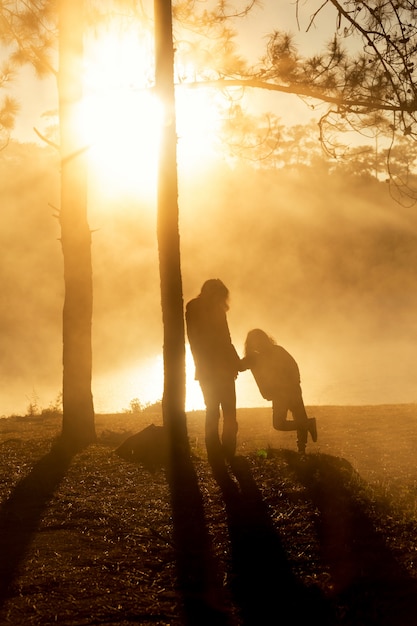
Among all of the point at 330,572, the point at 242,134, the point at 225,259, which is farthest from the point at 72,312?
the point at 225,259

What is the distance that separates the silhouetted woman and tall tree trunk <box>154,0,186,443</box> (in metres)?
0.62

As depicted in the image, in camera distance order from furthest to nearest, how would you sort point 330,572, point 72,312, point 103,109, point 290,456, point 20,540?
point 103,109, point 72,312, point 290,456, point 20,540, point 330,572

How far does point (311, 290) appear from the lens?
61.6 meters

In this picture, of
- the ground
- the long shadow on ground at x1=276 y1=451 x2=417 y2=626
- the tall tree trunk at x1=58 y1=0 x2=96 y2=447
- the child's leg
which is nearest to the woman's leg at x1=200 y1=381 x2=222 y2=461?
the ground

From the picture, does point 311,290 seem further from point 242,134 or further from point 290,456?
point 290,456

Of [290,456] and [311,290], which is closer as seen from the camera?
[290,456]

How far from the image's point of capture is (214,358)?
27.0 ft

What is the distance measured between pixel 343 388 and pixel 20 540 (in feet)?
91.8

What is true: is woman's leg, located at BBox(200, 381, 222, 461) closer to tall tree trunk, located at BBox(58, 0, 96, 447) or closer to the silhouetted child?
the silhouetted child

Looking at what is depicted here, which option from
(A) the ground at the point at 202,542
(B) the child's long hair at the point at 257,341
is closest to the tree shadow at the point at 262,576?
(A) the ground at the point at 202,542

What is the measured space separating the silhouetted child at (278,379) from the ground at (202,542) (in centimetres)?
119

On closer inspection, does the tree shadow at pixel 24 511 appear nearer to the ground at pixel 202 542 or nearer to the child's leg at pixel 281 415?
the ground at pixel 202 542

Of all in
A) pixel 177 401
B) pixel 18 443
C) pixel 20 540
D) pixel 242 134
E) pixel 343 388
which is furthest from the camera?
pixel 343 388

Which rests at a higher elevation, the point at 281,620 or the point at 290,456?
the point at 290,456
